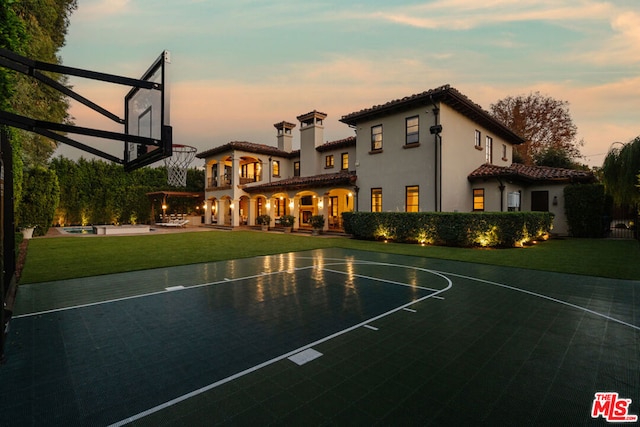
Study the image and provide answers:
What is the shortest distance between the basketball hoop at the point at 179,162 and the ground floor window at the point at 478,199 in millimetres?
19992

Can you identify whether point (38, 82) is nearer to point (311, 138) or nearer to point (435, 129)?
point (311, 138)

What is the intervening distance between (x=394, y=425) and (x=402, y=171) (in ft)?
53.5

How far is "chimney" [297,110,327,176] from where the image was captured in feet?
84.9

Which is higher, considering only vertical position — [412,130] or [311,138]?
[311,138]

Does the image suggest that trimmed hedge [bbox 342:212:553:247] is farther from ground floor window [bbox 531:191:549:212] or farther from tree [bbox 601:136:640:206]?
tree [bbox 601:136:640:206]

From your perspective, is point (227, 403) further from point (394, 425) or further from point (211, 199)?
point (211, 199)

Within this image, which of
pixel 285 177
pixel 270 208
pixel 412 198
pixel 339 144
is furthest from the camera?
pixel 285 177

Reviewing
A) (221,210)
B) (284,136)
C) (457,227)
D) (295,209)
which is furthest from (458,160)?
(221,210)

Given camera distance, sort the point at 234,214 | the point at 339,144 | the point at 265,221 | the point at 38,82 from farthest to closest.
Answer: the point at 234,214
the point at 265,221
the point at 339,144
the point at 38,82

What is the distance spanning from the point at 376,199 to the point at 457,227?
597cm

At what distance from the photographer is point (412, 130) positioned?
16844 mm

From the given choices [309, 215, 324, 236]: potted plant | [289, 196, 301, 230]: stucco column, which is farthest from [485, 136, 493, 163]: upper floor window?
[289, 196, 301, 230]: stucco column

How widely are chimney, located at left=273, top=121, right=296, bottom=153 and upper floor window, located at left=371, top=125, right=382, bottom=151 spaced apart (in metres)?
13.5

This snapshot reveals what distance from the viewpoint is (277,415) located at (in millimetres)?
2439
